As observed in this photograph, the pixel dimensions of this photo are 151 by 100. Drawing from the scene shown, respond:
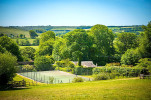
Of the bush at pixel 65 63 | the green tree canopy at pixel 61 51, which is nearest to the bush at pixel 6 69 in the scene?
the bush at pixel 65 63

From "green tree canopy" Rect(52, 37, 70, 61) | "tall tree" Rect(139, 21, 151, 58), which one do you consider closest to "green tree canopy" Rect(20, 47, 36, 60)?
"green tree canopy" Rect(52, 37, 70, 61)

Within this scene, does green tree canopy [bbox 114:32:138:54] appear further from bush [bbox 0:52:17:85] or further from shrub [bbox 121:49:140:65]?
bush [bbox 0:52:17:85]

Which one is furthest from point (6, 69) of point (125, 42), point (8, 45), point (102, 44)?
point (125, 42)

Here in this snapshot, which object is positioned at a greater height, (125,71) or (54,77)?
(125,71)

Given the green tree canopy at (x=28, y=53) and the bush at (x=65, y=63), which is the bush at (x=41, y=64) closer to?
the bush at (x=65, y=63)

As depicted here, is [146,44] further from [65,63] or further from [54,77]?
[54,77]

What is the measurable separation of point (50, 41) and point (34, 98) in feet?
175

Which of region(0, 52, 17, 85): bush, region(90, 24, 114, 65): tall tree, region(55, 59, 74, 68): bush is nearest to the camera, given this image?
region(0, 52, 17, 85): bush

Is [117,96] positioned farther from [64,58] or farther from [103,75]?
[64,58]

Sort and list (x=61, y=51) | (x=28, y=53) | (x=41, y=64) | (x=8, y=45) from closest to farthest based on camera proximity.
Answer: (x=41, y=64) < (x=61, y=51) < (x=8, y=45) < (x=28, y=53)

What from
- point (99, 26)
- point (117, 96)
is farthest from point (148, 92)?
point (99, 26)

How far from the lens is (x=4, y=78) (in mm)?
27953

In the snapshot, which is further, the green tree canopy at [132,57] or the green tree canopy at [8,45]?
the green tree canopy at [8,45]

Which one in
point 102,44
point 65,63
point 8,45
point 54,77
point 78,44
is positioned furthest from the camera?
point 102,44
